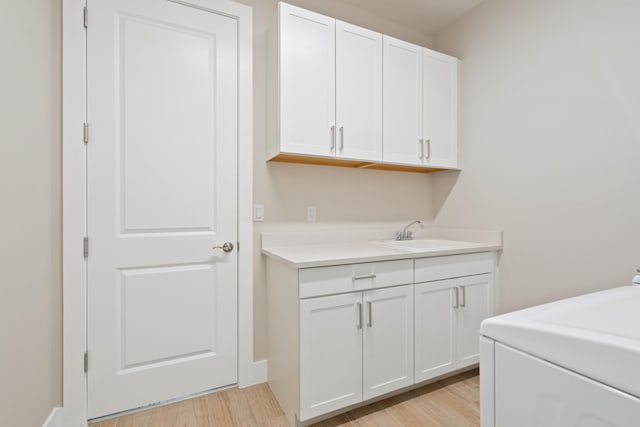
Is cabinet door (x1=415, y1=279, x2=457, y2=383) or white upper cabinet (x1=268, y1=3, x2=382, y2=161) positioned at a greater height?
white upper cabinet (x1=268, y1=3, x2=382, y2=161)

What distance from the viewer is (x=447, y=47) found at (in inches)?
98.3

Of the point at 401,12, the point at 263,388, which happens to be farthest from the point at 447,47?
the point at 263,388

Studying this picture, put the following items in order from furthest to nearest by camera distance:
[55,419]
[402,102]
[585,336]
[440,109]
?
[440,109] → [402,102] → [55,419] → [585,336]

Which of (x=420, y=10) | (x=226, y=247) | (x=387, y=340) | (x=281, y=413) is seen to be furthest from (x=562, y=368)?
(x=420, y=10)

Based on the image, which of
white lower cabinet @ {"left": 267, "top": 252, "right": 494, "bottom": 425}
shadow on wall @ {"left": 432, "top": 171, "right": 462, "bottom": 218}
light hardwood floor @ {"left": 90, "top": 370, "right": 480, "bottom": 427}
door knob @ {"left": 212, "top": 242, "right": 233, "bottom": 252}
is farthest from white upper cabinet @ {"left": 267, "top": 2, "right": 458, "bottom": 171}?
light hardwood floor @ {"left": 90, "top": 370, "right": 480, "bottom": 427}

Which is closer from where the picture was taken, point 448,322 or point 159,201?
point 159,201

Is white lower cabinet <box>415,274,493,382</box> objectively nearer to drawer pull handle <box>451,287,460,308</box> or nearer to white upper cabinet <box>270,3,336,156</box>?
drawer pull handle <box>451,287,460,308</box>

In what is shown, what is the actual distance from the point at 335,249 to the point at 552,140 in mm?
1491

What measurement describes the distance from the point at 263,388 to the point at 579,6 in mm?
2931

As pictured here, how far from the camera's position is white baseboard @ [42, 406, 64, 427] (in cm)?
140

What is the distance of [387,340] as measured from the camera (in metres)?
1.64

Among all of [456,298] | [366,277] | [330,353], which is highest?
[366,277]

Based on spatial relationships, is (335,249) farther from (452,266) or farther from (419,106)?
(419,106)

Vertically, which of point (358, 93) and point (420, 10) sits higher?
point (420, 10)
